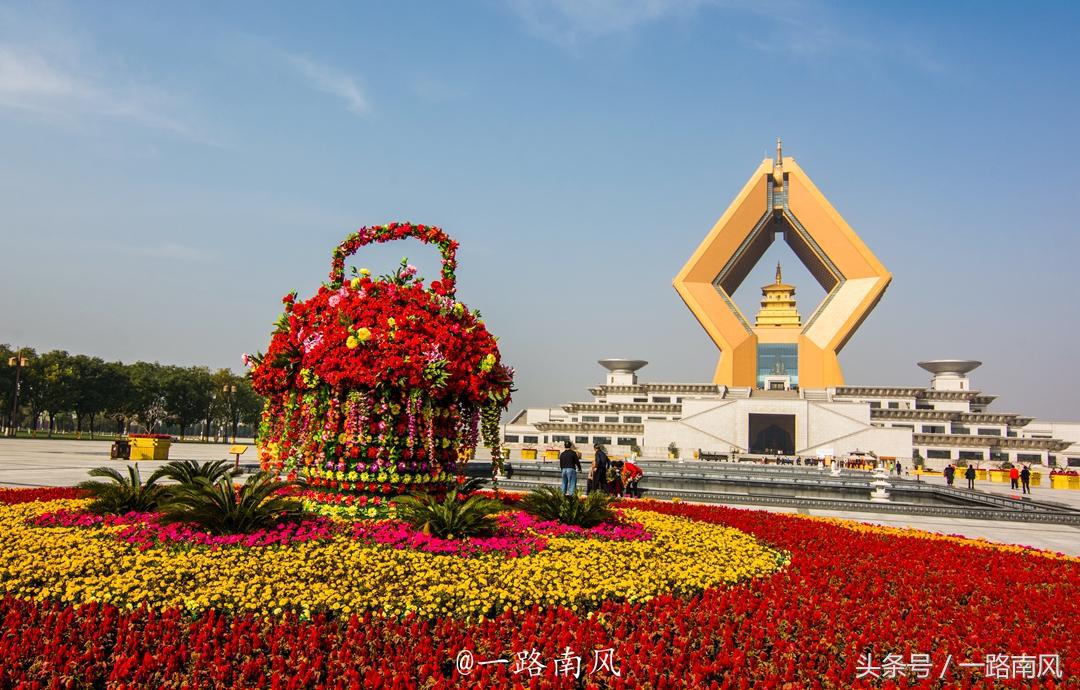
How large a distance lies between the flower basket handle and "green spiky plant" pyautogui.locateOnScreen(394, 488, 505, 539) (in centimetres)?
202

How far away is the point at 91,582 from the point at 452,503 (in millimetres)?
2543

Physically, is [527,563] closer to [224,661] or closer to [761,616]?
[761,616]

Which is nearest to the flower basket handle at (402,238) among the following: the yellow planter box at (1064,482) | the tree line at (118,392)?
the yellow planter box at (1064,482)

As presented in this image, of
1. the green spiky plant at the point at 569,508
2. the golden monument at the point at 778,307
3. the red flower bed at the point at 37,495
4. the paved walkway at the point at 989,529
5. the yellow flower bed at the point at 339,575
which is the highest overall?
the golden monument at the point at 778,307

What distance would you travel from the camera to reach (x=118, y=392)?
172 feet

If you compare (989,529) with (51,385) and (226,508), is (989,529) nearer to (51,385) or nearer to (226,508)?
(226,508)

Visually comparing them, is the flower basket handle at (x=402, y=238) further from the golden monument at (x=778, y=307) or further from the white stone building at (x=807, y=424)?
the golden monument at (x=778, y=307)

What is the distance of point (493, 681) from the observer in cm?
332

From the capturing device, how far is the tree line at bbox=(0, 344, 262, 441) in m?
48.4

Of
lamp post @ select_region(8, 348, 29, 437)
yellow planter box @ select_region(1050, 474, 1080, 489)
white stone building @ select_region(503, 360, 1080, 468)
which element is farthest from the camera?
white stone building @ select_region(503, 360, 1080, 468)

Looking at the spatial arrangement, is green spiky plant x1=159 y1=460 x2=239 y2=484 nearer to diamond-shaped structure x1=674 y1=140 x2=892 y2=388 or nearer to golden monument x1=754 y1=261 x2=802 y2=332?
diamond-shaped structure x1=674 y1=140 x2=892 y2=388

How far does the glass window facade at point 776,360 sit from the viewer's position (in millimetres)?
55000

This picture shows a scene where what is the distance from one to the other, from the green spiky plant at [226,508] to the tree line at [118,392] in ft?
137

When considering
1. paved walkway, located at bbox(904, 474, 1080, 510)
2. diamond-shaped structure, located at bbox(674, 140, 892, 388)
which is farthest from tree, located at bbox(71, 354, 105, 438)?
paved walkway, located at bbox(904, 474, 1080, 510)
